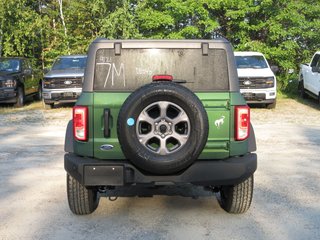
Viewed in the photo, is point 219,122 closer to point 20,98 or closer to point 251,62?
point 251,62

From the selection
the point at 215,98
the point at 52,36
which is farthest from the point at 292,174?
the point at 52,36

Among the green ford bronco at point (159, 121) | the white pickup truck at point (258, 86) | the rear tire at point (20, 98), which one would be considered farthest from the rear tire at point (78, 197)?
the rear tire at point (20, 98)

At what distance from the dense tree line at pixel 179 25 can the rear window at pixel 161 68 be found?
554 inches

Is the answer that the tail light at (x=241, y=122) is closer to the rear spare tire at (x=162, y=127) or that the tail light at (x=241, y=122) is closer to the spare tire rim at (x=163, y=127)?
the rear spare tire at (x=162, y=127)

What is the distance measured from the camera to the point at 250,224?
4641mm

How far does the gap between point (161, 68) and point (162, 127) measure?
73 centimetres

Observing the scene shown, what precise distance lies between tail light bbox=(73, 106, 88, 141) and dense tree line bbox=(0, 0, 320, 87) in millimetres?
14712

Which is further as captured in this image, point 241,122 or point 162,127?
point 241,122

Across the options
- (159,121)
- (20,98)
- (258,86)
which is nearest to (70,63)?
(20,98)

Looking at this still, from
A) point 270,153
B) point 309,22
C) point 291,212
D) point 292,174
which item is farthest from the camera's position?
point 309,22

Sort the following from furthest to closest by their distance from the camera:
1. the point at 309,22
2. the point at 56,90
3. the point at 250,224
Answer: the point at 309,22
the point at 56,90
the point at 250,224

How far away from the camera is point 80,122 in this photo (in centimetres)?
444

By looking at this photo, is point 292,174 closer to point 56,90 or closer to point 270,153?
point 270,153

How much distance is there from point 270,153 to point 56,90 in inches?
336
